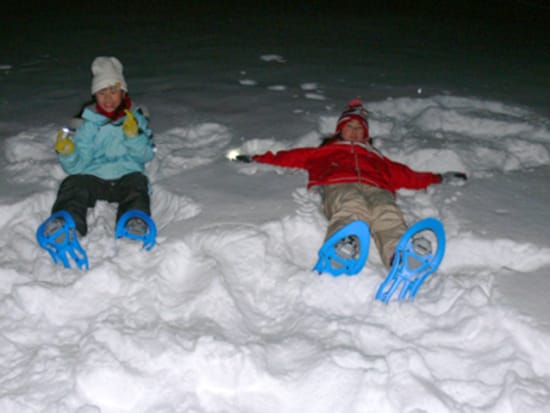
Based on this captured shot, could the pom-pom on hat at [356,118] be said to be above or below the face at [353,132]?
above

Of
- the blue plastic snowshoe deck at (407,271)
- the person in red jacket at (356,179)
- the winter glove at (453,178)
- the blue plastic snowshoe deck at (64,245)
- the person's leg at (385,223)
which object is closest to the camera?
the blue plastic snowshoe deck at (407,271)

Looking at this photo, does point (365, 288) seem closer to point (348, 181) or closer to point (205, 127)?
point (348, 181)

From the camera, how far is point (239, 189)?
3322 mm

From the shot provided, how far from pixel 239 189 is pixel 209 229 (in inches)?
21.7

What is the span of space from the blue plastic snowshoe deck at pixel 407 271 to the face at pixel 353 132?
4.41ft

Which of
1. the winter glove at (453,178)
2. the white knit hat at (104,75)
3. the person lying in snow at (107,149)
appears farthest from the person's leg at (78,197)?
the winter glove at (453,178)

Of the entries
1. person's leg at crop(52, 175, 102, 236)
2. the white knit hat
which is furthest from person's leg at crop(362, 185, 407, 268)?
the white knit hat

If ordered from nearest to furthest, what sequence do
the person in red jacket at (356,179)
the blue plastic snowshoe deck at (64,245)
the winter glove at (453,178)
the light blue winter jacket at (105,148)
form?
the blue plastic snowshoe deck at (64,245) → the person in red jacket at (356,179) → the light blue winter jacket at (105,148) → the winter glove at (453,178)

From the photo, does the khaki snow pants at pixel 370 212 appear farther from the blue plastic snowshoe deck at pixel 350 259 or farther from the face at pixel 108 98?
the face at pixel 108 98

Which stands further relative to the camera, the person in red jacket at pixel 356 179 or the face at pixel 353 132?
the face at pixel 353 132

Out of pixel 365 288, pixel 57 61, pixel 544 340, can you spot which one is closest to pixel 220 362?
pixel 365 288

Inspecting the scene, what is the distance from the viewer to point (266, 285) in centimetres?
249

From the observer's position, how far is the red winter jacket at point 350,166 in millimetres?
3207

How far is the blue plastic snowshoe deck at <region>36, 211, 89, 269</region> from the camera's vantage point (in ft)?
8.26
